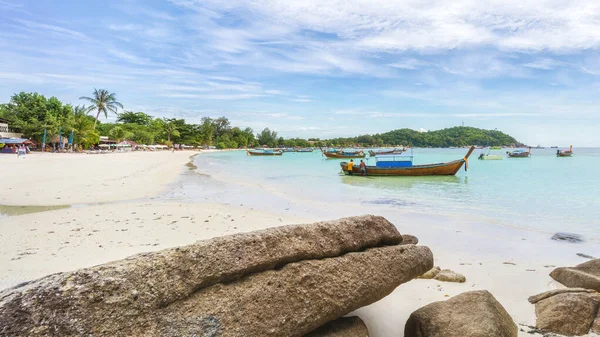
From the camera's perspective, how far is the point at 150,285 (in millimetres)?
2459

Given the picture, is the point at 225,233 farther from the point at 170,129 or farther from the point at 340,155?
the point at 170,129

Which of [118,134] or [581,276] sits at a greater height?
[118,134]

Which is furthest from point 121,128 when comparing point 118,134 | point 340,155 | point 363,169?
point 363,169

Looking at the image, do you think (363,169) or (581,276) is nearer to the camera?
(581,276)

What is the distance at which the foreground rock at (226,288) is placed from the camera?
2.17 m

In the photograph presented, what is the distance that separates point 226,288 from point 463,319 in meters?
2.36

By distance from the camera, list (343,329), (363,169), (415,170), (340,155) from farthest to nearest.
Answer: (340,155), (363,169), (415,170), (343,329)

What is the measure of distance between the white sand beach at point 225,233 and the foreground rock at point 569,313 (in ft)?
0.66

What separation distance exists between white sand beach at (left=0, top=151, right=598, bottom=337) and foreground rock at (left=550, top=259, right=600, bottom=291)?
166mm

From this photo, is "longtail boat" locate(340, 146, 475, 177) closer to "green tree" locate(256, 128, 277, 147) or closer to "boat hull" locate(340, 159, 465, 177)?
"boat hull" locate(340, 159, 465, 177)

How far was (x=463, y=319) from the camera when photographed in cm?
352

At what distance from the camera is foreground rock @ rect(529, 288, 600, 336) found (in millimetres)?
4027

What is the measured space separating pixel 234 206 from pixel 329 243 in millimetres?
11273

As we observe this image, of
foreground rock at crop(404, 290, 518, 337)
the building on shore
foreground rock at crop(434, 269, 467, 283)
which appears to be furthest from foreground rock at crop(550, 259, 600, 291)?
the building on shore
